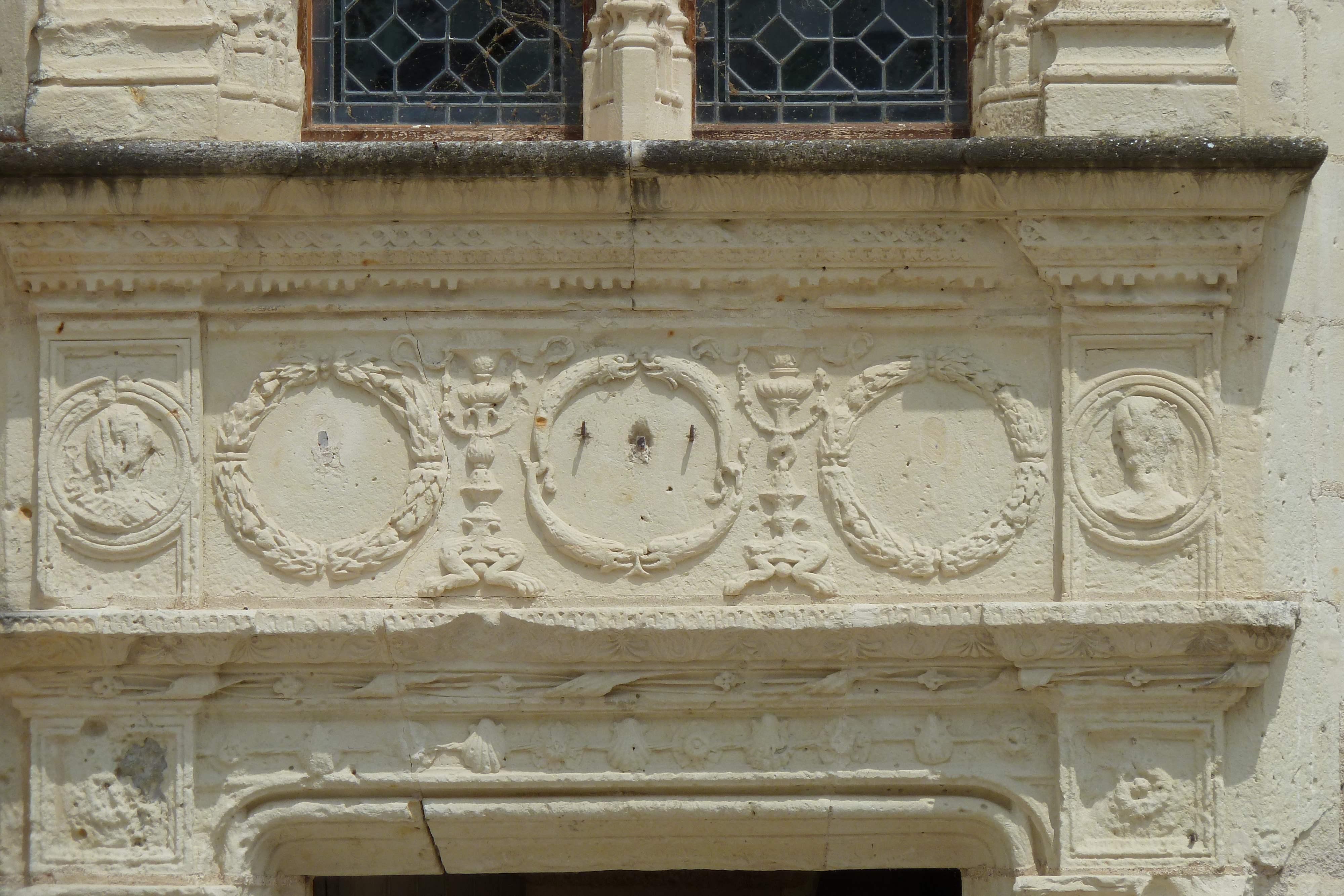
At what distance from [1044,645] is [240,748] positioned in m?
1.83

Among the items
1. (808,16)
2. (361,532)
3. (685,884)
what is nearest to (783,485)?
(361,532)

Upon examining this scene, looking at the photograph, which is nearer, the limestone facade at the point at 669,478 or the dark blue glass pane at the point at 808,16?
the limestone facade at the point at 669,478

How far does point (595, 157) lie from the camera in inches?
148

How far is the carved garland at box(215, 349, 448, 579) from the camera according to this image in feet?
12.7

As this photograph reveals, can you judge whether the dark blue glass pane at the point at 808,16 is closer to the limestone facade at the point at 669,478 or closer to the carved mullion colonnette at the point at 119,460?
the limestone facade at the point at 669,478

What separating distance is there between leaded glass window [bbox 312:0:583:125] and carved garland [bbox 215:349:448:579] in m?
0.66

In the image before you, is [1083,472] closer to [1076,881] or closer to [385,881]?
[1076,881]

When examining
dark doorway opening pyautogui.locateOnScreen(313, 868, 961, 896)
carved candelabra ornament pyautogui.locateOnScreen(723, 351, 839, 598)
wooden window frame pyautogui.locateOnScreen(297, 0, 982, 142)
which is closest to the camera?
carved candelabra ornament pyautogui.locateOnScreen(723, 351, 839, 598)

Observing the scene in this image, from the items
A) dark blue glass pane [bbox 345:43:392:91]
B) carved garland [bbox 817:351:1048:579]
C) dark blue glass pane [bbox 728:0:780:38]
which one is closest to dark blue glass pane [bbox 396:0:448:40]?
dark blue glass pane [bbox 345:43:392:91]

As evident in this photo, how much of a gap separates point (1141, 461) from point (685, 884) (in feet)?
6.82

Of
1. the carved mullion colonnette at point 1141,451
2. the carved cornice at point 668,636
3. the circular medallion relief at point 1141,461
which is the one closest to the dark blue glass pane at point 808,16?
the carved mullion colonnette at point 1141,451

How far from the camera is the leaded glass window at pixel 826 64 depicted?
Answer: 13.7ft

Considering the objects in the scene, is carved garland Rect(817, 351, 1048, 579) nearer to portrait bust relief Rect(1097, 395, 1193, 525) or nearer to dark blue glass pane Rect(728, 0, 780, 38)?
portrait bust relief Rect(1097, 395, 1193, 525)

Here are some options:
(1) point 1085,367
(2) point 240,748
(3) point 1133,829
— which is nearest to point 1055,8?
(1) point 1085,367
